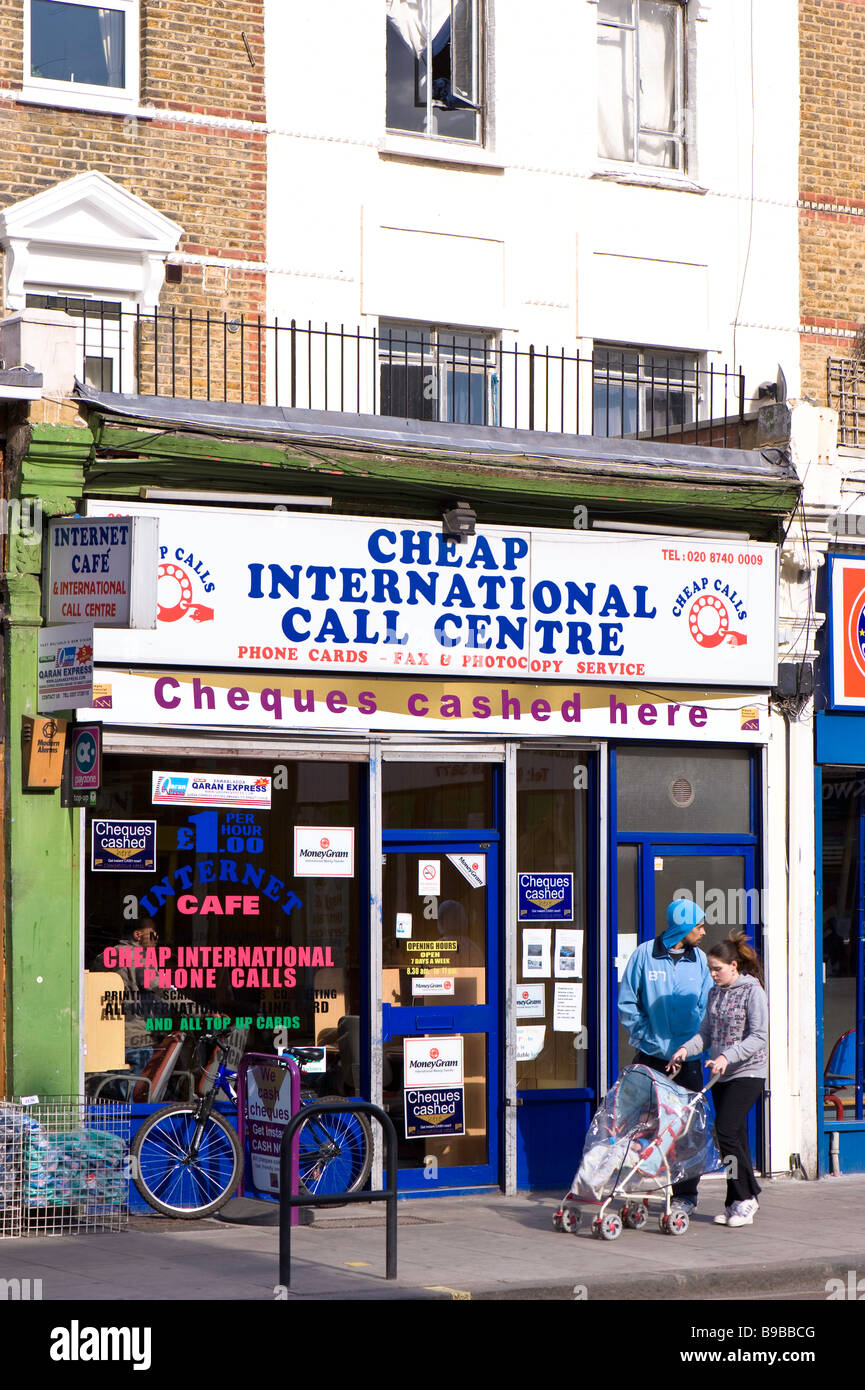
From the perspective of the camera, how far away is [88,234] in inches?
611

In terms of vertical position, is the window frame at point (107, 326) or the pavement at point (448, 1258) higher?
the window frame at point (107, 326)

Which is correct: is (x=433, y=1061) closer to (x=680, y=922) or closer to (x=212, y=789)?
(x=680, y=922)

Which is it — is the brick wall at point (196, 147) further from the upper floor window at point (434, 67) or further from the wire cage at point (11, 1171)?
the wire cage at point (11, 1171)

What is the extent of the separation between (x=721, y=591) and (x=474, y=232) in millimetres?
4786

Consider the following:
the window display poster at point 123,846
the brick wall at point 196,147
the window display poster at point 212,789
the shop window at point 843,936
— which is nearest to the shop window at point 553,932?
the window display poster at point 212,789

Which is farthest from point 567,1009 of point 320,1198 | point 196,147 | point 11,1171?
point 196,147

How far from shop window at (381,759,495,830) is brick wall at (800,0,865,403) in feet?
23.2

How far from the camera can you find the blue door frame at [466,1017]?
498 inches

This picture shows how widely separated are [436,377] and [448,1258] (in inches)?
337

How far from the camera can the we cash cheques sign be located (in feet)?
39.3

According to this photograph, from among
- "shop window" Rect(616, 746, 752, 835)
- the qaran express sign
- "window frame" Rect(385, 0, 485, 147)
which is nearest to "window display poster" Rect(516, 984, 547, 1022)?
"shop window" Rect(616, 746, 752, 835)

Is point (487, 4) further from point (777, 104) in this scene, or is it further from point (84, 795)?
point (84, 795)

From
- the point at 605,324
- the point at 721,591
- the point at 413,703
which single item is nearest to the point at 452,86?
the point at 605,324

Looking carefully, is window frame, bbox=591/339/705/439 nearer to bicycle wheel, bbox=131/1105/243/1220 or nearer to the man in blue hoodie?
the man in blue hoodie
